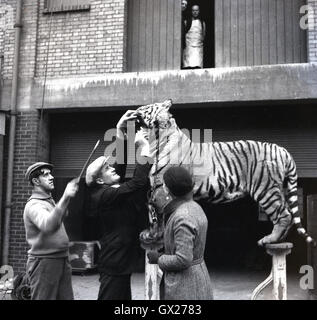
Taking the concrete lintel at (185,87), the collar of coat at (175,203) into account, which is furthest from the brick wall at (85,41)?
the collar of coat at (175,203)

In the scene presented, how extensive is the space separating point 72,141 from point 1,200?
1.70 meters

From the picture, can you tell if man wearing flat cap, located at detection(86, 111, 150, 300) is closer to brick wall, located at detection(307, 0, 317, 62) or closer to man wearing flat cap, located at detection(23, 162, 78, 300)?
man wearing flat cap, located at detection(23, 162, 78, 300)

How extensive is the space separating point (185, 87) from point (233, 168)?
1.67 meters

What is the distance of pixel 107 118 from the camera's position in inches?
314

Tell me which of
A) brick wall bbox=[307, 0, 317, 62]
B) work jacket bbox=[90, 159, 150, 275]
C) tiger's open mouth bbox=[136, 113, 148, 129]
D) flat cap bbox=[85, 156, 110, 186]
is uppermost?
brick wall bbox=[307, 0, 317, 62]

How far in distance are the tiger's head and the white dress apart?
1303 mm

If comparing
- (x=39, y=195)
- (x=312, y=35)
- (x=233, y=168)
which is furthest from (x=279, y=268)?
(x=312, y=35)

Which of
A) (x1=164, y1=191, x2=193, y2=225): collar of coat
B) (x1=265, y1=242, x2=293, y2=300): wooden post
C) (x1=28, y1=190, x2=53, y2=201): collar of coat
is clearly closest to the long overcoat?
(x1=164, y1=191, x2=193, y2=225): collar of coat

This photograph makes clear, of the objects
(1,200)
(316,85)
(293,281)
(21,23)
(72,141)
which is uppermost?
(21,23)

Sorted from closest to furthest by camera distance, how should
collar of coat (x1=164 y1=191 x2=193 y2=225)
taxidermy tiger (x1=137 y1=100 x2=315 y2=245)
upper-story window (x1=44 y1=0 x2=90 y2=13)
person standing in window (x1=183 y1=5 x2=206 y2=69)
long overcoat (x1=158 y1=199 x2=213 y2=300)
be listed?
long overcoat (x1=158 y1=199 x2=213 y2=300) < collar of coat (x1=164 y1=191 x2=193 y2=225) < taxidermy tiger (x1=137 y1=100 x2=315 y2=245) < person standing in window (x1=183 y1=5 x2=206 y2=69) < upper-story window (x1=44 y1=0 x2=90 y2=13)

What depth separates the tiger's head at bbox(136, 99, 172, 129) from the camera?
6570mm
